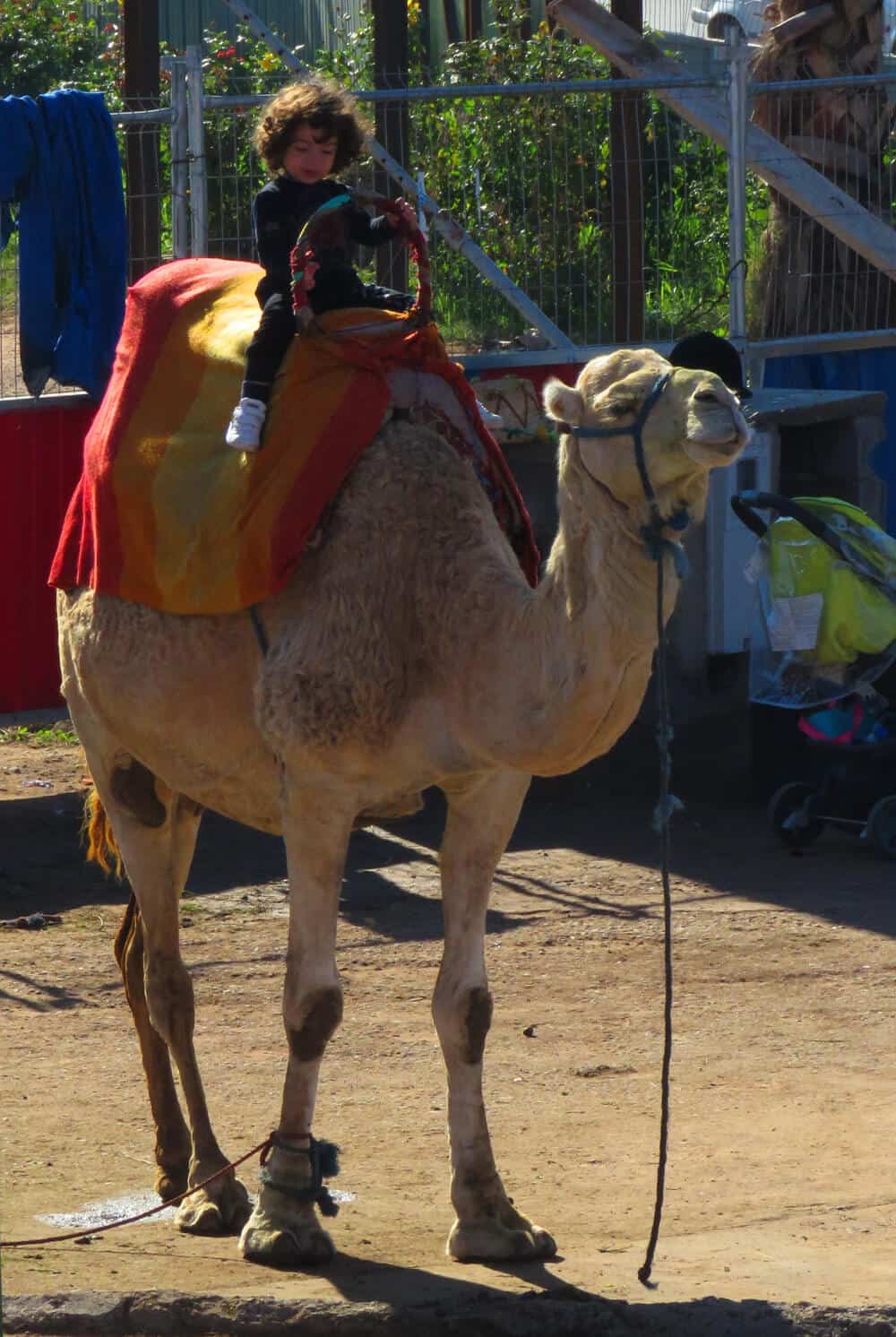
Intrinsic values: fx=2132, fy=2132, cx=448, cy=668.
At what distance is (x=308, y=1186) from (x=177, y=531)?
1.68 metres

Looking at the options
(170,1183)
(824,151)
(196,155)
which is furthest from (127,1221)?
(824,151)

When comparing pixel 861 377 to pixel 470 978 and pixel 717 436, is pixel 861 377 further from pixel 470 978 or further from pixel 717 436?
pixel 717 436

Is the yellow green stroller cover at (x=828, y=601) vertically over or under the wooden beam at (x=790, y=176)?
under

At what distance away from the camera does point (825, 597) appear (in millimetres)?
9266

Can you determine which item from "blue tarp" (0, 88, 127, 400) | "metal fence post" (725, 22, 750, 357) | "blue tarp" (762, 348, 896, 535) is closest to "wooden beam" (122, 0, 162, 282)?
"blue tarp" (0, 88, 127, 400)

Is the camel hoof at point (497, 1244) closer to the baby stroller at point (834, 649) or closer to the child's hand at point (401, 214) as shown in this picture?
the child's hand at point (401, 214)

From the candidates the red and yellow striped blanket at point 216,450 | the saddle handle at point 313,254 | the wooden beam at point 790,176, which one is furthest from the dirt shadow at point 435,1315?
the wooden beam at point 790,176

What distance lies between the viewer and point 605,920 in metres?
8.50

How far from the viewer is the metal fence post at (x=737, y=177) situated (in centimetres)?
1060

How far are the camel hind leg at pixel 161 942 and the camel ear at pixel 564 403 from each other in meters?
2.01

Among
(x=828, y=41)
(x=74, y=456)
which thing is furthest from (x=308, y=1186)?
(x=828, y=41)

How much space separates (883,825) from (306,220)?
477 cm

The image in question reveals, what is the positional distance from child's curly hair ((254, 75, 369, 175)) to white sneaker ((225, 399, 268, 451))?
0.82 metres

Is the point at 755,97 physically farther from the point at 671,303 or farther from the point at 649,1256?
the point at 649,1256
